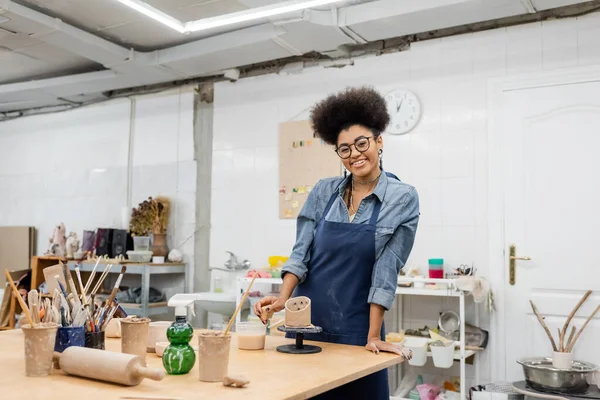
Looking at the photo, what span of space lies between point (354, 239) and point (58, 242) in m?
4.66

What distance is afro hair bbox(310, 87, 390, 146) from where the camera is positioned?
7.78ft

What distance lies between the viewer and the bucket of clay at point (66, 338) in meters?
1.66

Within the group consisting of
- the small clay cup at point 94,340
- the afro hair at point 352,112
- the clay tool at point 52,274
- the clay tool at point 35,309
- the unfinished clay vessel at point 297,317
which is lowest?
the small clay cup at point 94,340

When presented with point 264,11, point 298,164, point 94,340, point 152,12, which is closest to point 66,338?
point 94,340

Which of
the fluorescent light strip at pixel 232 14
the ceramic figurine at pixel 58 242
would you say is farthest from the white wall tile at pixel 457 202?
the ceramic figurine at pixel 58 242

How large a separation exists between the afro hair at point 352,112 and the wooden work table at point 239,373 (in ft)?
2.96

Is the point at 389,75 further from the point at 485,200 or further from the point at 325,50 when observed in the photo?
the point at 485,200

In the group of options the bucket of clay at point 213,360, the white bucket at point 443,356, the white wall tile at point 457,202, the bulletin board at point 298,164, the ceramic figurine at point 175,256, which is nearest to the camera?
the bucket of clay at point 213,360

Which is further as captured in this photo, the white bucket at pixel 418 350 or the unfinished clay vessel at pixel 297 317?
the white bucket at pixel 418 350

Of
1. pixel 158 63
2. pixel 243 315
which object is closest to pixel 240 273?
pixel 243 315

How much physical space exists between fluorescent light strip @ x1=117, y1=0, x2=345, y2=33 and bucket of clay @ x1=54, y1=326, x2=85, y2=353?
2752 mm

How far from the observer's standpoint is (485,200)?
425 centimetres

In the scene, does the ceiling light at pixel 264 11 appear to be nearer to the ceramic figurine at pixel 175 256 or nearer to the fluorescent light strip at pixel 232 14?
the fluorescent light strip at pixel 232 14

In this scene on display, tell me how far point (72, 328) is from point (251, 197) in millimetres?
3721
